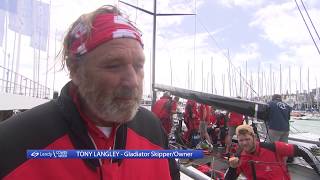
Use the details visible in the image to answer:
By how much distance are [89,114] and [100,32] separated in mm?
288

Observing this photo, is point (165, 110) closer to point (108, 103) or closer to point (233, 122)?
point (233, 122)

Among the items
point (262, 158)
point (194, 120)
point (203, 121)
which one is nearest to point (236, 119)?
point (203, 121)

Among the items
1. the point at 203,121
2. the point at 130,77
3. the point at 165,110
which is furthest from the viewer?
the point at 203,121

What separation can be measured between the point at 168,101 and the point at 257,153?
13.7 ft

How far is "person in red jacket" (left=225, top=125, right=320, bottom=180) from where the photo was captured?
13.7ft

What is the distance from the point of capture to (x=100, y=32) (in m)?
1.30

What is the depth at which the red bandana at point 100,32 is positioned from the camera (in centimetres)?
129

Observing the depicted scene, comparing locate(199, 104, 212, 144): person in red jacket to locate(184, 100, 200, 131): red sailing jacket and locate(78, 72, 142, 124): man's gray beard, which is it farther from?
locate(78, 72, 142, 124): man's gray beard

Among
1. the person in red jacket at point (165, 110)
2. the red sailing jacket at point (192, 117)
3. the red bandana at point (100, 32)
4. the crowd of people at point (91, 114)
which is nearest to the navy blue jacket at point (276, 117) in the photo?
the crowd of people at point (91, 114)

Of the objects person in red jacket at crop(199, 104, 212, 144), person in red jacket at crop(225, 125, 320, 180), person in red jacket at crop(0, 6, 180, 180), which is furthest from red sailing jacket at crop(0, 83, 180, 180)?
person in red jacket at crop(199, 104, 212, 144)

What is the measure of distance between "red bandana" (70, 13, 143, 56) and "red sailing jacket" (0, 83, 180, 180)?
19 centimetres

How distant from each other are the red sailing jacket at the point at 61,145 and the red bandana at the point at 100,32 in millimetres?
186

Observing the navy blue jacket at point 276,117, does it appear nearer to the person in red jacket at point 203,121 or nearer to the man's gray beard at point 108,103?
the man's gray beard at point 108,103

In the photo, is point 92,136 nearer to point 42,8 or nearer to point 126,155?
point 126,155
